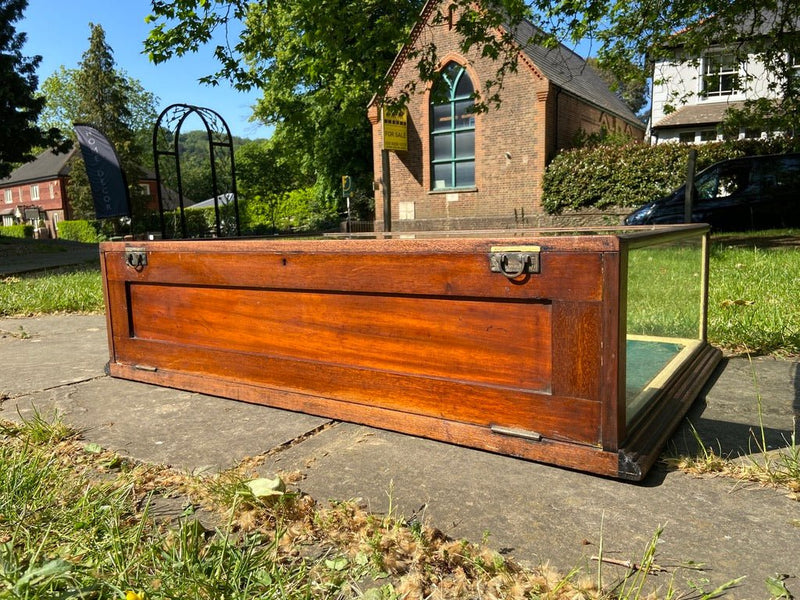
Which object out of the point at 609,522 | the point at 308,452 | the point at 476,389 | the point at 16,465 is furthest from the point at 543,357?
the point at 16,465

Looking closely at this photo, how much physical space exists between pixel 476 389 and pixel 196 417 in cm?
140

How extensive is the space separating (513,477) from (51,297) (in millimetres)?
6970

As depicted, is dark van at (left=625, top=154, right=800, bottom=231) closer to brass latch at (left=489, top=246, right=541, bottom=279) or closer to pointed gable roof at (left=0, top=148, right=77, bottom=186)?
brass latch at (left=489, top=246, right=541, bottom=279)

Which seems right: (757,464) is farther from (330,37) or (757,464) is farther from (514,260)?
(330,37)

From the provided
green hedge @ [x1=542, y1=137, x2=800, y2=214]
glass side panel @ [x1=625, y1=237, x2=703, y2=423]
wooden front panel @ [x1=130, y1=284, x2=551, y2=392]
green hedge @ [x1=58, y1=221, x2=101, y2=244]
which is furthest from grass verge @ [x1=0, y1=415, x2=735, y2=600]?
green hedge @ [x1=58, y1=221, x2=101, y2=244]

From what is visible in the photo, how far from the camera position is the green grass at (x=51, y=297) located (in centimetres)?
676

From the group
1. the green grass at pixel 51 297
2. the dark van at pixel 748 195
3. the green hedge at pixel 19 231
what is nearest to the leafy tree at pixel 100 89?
the green hedge at pixel 19 231

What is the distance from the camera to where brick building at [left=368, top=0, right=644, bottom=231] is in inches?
751

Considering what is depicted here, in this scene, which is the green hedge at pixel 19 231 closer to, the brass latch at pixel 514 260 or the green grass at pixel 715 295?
the green grass at pixel 715 295

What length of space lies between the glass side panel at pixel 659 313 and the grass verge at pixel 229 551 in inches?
36.0

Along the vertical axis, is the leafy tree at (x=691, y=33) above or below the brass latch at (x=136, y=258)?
above

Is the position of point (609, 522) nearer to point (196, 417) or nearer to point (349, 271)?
point (349, 271)

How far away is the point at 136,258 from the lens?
11.1ft

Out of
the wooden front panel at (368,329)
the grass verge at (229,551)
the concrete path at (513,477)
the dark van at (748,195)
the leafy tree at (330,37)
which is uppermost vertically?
the leafy tree at (330,37)
